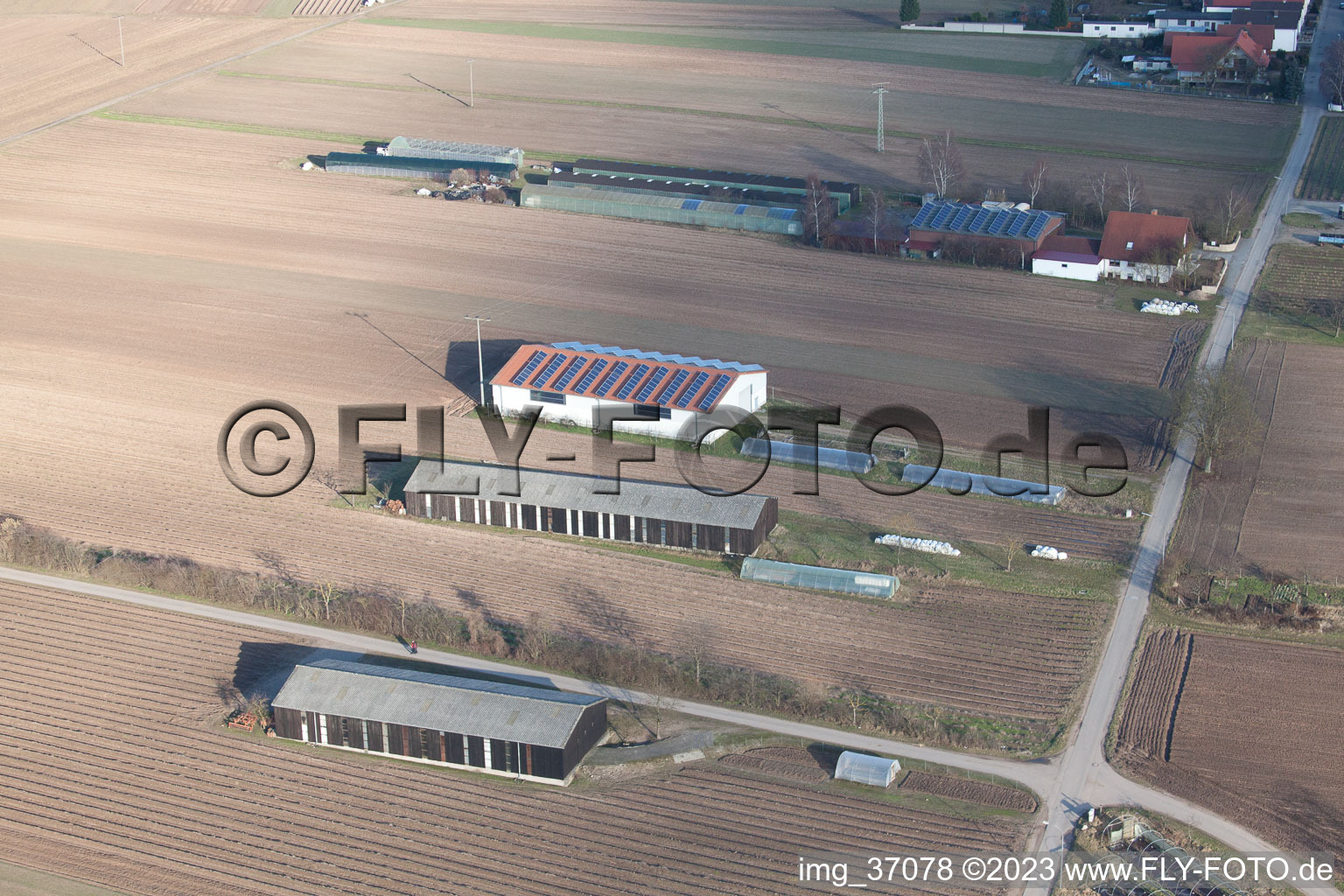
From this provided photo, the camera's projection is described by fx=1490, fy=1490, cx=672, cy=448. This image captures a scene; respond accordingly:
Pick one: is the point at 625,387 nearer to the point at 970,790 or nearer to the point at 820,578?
the point at 820,578

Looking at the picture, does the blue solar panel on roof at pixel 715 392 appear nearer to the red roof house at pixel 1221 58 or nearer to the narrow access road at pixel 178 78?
the red roof house at pixel 1221 58

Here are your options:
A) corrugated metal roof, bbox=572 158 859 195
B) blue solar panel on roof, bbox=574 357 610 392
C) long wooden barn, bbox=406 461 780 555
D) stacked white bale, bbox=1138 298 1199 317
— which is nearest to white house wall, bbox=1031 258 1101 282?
stacked white bale, bbox=1138 298 1199 317

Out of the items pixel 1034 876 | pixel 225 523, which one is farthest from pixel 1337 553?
pixel 225 523

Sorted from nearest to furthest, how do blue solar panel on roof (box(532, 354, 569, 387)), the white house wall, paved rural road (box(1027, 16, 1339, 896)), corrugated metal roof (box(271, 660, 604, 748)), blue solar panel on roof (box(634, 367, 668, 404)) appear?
paved rural road (box(1027, 16, 1339, 896)) → corrugated metal roof (box(271, 660, 604, 748)) → blue solar panel on roof (box(634, 367, 668, 404)) → blue solar panel on roof (box(532, 354, 569, 387)) → the white house wall

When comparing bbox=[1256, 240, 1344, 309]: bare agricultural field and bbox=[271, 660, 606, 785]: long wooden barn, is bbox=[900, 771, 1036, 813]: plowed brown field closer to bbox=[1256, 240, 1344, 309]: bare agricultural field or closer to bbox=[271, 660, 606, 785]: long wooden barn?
bbox=[271, 660, 606, 785]: long wooden barn

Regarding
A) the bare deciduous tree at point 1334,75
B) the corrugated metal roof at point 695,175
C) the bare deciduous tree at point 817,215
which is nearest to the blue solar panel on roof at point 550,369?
the bare deciduous tree at point 817,215
